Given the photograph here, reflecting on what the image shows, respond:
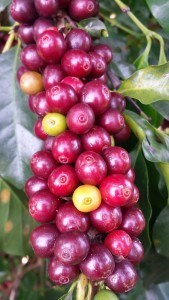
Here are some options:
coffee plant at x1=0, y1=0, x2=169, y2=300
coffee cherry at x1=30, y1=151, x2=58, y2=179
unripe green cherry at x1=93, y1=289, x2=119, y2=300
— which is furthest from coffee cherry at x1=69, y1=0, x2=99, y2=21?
unripe green cherry at x1=93, y1=289, x2=119, y2=300

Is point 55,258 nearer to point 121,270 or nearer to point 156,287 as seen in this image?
point 121,270

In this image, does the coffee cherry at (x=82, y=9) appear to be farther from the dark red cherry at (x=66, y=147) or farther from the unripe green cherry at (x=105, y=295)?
the unripe green cherry at (x=105, y=295)

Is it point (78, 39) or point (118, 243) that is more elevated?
point (78, 39)

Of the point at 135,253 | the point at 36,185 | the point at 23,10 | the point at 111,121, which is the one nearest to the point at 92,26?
the point at 23,10

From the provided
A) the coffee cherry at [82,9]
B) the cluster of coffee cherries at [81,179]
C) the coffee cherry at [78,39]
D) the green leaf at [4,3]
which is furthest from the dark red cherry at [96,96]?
the green leaf at [4,3]

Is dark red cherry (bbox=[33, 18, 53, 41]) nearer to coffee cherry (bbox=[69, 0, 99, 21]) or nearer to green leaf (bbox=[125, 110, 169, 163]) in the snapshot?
coffee cherry (bbox=[69, 0, 99, 21])

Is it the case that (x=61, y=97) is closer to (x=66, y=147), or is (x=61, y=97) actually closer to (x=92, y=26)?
(x=66, y=147)
